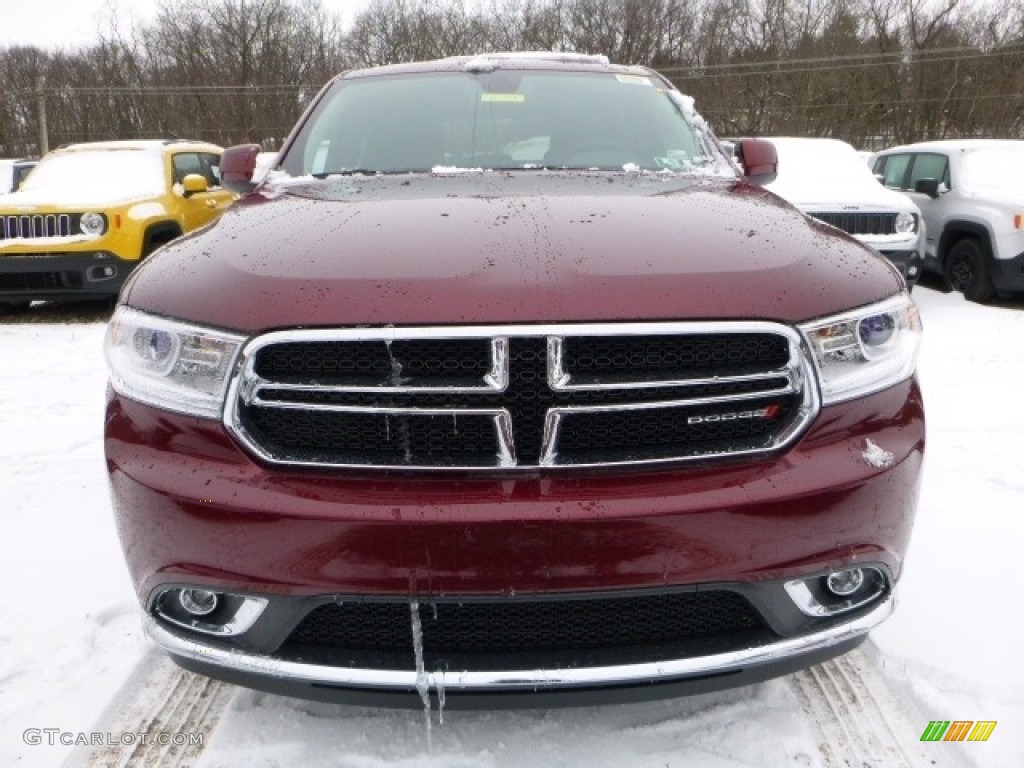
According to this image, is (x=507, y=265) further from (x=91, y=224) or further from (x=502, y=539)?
(x=91, y=224)

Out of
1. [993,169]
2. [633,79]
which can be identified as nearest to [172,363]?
[633,79]

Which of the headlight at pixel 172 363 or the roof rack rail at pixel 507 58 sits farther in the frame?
the roof rack rail at pixel 507 58

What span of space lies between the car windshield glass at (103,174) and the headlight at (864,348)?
812 centimetres

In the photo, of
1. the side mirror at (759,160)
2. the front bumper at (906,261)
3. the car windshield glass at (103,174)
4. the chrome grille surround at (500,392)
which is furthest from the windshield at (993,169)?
the car windshield glass at (103,174)

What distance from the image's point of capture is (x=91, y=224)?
7816mm

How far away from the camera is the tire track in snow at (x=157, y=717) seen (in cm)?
199

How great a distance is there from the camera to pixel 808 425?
1.70 meters

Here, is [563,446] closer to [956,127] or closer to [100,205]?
[100,205]

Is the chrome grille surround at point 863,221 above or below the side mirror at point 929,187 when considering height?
below

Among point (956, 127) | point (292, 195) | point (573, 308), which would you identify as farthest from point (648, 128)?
point (956, 127)

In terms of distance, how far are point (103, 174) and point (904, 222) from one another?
838 centimetres

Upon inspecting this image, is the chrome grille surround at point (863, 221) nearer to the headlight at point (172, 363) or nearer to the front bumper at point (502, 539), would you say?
the front bumper at point (502, 539)

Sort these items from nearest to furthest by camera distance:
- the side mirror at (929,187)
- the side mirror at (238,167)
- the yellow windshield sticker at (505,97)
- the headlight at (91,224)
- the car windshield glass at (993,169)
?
the yellow windshield sticker at (505,97), the side mirror at (238,167), the headlight at (91,224), the car windshield glass at (993,169), the side mirror at (929,187)

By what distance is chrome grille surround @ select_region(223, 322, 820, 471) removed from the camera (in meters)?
1.60
